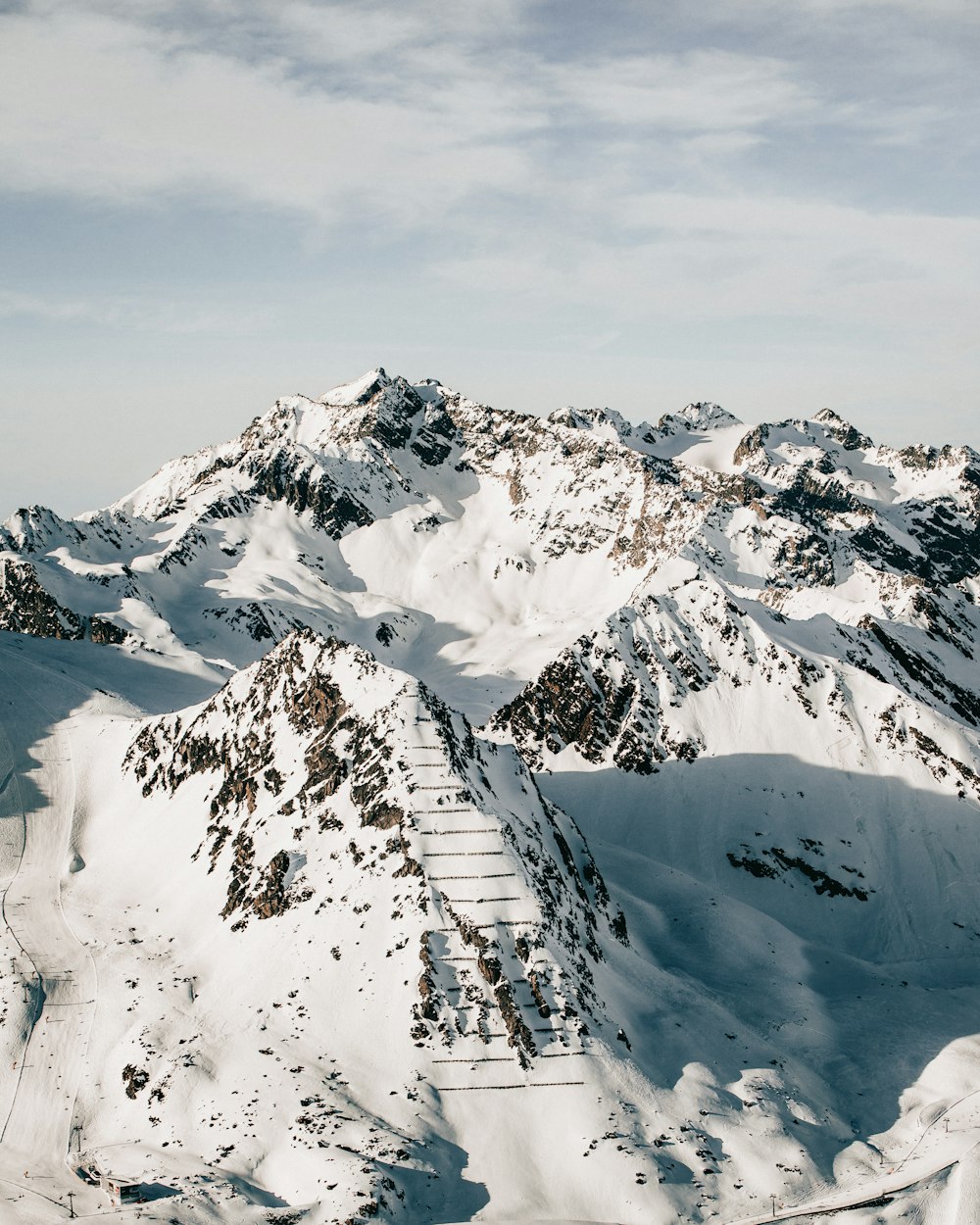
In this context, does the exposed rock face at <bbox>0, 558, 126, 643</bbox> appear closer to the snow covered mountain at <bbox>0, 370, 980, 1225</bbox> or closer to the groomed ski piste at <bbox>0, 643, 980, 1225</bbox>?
the snow covered mountain at <bbox>0, 370, 980, 1225</bbox>

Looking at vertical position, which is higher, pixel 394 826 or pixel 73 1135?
pixel 394 826

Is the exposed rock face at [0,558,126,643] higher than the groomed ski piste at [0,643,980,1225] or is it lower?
higher

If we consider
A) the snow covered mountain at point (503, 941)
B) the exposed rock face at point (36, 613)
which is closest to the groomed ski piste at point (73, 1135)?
the snow covered mountain at point (503, 941)

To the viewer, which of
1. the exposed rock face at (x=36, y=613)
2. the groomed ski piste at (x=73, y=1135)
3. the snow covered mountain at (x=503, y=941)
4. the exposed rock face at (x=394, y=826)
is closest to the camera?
the groomed ski piste at (x=73, y=1135)

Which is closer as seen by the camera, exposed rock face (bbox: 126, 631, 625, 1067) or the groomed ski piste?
the groomed ski piste

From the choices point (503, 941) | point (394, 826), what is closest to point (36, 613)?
point (394, 826)

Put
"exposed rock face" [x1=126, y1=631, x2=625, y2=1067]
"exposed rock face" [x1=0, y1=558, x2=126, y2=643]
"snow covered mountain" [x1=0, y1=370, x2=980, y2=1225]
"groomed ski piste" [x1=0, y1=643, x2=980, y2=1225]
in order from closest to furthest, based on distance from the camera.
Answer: "groomed ski piste" [x1=0, y1=643, x2=980, y2=1225] → "snow covered mountain" [x1=0, y1=370, x2=980, y2=1225] → "exposed rock face" [x1=126, y1=631, x2=625, y2=1067] → "exposed rock face" [x1=0, y1=558, x2=126, y2=643]

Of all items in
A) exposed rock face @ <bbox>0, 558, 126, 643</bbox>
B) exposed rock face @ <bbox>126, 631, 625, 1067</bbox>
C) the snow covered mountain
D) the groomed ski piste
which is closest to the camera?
the groomed ski piste

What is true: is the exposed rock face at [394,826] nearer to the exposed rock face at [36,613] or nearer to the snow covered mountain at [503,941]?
the snow covered mountain at [503,941]

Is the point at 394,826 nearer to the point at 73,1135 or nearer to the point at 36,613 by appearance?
the point at 73,1135

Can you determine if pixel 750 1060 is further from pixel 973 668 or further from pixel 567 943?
pixel 973 668

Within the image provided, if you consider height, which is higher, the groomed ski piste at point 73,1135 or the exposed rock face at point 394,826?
the exposed rock face at point 394,826

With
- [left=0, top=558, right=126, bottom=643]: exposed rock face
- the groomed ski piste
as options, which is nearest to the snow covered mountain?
the groomed ski piste
